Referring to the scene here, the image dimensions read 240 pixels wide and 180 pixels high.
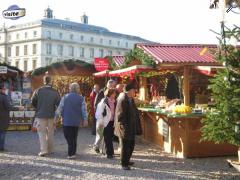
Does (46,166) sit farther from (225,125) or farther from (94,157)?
(225,125)

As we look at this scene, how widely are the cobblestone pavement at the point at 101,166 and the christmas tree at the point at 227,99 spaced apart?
92cm

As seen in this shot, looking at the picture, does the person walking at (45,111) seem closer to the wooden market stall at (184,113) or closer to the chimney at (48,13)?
the wooden market stall at (184,113)

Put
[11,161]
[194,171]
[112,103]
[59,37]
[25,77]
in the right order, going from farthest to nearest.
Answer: [59,37] < [25,77] < [112,103] < [11,161] < [194,171]

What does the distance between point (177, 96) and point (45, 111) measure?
600cm

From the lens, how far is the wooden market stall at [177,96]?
30.9 ft

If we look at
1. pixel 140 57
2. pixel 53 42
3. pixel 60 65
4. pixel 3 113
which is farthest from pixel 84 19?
pixel 3 113

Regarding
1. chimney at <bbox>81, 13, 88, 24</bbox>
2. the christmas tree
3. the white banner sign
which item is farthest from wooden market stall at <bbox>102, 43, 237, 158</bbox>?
chimney at <bbox>81, 13, 88, 24</bbox>

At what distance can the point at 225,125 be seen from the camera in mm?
6914

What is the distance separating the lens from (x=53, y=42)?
86.8m

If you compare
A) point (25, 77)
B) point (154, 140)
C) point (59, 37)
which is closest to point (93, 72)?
point (25, 77)

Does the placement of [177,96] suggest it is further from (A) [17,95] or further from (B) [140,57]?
(A) [17,95]

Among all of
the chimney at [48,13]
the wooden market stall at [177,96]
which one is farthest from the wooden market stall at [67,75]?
the chimney at [48,13]

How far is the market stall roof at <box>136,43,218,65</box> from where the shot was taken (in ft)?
34.4

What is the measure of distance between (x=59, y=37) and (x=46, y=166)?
81.7 m
